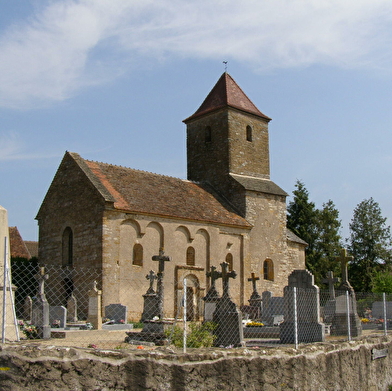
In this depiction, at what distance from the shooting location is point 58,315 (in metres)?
20.0

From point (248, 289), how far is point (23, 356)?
2566 cm

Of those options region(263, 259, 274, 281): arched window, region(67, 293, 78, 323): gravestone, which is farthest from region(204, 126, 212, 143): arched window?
region(67, 293, 78, 323): gravestone

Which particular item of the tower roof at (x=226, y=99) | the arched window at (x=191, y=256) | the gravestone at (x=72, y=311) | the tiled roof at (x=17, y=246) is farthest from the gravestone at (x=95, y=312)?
the tower roof at (x=226, y=99)

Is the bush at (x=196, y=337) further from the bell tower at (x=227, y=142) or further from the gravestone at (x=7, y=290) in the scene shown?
the bell tower at (x=227, y=142)

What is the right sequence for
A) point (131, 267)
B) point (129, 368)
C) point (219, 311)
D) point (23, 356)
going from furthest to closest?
1. point (131, 267)
2. point (219, 311)
3. point (129, 368)
4. point (23, 356)

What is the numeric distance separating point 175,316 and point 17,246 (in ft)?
73.6

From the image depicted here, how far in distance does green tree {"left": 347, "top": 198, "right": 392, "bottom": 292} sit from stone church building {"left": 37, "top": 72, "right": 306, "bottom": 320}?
14.4 metres

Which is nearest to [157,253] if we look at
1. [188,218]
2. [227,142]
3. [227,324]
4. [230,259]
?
[188,218]

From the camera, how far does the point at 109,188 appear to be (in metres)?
27.2

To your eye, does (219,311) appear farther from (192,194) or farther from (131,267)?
(192,194)

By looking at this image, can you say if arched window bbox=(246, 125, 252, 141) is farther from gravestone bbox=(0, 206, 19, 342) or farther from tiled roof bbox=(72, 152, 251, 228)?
gravestone bbox=(0, 206, 19, 342)

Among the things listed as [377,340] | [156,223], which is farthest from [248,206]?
[377,340]

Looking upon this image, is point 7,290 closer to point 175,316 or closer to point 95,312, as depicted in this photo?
point 175,316

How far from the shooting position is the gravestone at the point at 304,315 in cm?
1323
